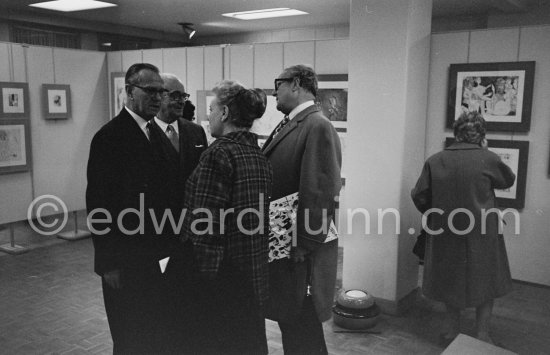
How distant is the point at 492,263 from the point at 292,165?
203cm

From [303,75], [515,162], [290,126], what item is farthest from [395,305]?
[303,75]

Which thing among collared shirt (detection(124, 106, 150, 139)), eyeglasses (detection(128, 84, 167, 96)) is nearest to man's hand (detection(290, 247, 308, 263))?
collared shirt (detection(124, 106, 150, 139))

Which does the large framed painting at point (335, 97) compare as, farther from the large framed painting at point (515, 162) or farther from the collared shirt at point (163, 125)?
the collared shirt at point (163, 125)

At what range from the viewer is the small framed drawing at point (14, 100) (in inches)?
271

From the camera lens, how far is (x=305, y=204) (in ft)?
10.5

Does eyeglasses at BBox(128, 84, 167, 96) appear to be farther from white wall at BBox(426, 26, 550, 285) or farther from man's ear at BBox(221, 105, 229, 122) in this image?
white wall at BBox(426, 26, 550, 285)

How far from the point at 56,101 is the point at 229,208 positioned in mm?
5858

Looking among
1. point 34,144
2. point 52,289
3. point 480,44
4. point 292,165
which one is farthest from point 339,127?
point 34,144

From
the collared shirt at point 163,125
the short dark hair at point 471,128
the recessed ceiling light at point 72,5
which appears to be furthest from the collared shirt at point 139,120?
the recessed ceiling light at point 72,5

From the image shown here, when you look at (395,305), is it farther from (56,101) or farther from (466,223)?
(56,101)

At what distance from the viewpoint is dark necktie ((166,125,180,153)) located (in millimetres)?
3793

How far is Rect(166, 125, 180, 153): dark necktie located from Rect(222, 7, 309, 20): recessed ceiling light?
21.8 feet

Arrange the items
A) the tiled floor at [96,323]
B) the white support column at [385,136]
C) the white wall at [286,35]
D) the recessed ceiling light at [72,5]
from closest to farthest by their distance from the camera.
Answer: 1. the tiled floor at [96,323]
2. the white support column at [385,136]
3. the recessed ceiling light at [72,5]
4. the white wall at [286,35]

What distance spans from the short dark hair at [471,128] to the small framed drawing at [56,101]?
586 cm
